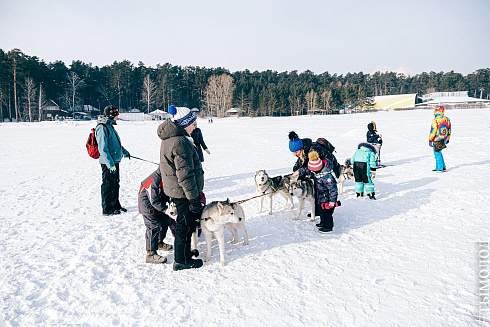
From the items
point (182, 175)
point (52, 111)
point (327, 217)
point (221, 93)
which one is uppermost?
point (221, 93)

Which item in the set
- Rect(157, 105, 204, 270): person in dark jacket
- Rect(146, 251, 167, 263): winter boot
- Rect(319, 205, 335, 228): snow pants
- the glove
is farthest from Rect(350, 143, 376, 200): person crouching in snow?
Rect(146, 251, 167, 263): winter boot

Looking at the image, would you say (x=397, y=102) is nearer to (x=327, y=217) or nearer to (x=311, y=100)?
(x=311, y=100)

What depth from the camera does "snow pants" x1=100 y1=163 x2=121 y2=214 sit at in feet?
18.8

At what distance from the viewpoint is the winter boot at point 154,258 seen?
4.00m

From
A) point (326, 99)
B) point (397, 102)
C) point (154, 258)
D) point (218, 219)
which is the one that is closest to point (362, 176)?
point (218, 219)

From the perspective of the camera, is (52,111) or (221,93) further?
(221,93)

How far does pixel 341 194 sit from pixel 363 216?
1622mm

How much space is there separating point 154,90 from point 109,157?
283ft

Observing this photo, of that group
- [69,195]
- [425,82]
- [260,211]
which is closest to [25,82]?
[69,195]

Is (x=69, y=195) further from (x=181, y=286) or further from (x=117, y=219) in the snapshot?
(x=181, y=286)

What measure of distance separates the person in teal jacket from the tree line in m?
61.3

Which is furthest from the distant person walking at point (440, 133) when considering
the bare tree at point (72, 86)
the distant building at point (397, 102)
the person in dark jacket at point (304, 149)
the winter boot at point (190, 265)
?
the bare tree at point (72, 86)

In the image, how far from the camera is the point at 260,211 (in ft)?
20.2

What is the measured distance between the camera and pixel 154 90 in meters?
84.8
